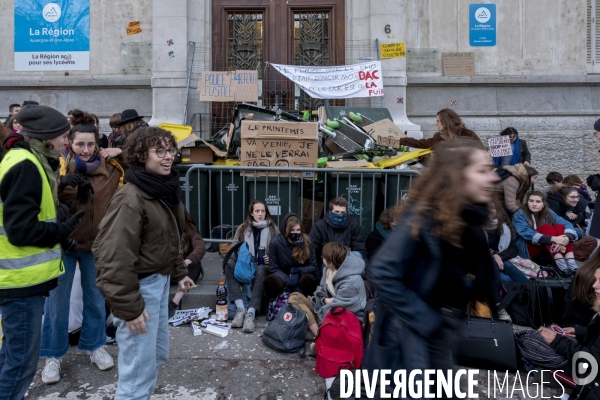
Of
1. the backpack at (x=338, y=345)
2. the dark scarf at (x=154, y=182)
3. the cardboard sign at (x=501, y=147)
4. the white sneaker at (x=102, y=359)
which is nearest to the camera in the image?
the dark scarf at (x=154, y=182)

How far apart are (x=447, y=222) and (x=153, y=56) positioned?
29.7 feet

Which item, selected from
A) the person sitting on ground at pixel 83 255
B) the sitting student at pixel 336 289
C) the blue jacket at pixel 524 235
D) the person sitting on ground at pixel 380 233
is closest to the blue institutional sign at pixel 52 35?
the person sitting on ground at pixel 83 255

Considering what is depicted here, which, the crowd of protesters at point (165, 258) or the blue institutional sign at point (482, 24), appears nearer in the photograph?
the crowd of protesters at point (165, 258)

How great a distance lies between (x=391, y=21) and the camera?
32.6 ft

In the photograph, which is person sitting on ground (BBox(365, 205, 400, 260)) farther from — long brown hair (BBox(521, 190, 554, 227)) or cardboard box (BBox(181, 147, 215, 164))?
cardboard box (BBox(181, 147, 215, 164))

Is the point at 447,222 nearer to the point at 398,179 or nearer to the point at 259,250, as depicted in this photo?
the point at 259,250

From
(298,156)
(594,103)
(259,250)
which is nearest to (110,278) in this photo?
(259,250)

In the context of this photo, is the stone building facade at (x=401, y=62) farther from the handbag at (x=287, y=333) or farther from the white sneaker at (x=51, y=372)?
the white sneaker at (x=51, y=372)

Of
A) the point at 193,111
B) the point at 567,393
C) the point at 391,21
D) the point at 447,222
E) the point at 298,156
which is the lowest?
the point at 567,393

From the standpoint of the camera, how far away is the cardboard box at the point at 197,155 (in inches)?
290

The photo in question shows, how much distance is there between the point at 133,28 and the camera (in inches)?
407

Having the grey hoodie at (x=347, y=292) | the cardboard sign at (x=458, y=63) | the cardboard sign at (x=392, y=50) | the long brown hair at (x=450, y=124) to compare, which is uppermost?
the cardboard sign at (x=392, y=50)

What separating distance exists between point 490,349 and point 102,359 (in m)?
3.29

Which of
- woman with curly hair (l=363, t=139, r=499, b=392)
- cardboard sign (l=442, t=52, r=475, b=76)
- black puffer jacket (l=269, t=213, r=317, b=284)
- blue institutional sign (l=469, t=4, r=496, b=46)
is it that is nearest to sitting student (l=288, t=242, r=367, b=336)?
black puffer jacket (l=269, t=213, r=317, b=284)
